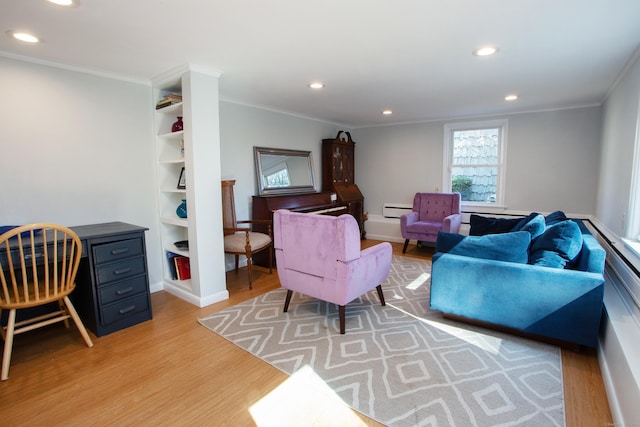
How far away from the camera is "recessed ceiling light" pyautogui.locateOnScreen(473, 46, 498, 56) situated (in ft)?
7.65

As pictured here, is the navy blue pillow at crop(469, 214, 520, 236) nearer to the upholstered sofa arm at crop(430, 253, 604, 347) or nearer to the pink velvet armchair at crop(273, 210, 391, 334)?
the upholstered sofa arm at crop(430, 253, 604, 347)

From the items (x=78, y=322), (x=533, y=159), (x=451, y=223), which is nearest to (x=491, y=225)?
(x=451, y=223)

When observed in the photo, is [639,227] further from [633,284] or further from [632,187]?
[633,284]

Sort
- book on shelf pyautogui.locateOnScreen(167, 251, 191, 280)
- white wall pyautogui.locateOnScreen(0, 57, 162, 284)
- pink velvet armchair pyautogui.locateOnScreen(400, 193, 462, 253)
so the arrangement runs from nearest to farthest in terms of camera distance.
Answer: white wall pyautogui.locateOnScreen(0, 57, 162, 284) → book on shelf pyautogui.locateOnScreen(167, 251, 191, 280) → pink velvet armchair pyautogui.locateOnScreen(400, 193, 462, 253)

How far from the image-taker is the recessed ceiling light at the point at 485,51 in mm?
2332

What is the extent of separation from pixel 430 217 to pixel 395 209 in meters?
0.89

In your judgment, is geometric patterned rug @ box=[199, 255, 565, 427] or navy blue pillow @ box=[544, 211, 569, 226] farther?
navy blue pillow @ box=[544, 211, 569, 226]

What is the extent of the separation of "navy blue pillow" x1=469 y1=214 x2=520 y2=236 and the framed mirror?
8.52ft

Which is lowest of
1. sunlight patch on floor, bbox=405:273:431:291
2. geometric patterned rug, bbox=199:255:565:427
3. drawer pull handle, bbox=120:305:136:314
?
geometric patterned rug, bbox=199:255:565:427

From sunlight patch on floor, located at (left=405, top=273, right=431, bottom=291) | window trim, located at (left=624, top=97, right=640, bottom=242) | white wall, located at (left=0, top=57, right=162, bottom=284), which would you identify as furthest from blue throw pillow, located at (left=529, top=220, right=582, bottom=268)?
white wall, located at (left=0, top=57, right=162, bottom=284)

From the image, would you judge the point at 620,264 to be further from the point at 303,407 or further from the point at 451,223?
the point at 303,407

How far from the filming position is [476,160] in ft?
17.0

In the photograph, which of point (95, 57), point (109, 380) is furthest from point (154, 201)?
point (109, 380)

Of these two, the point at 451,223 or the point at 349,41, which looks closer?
the point at 349,41
